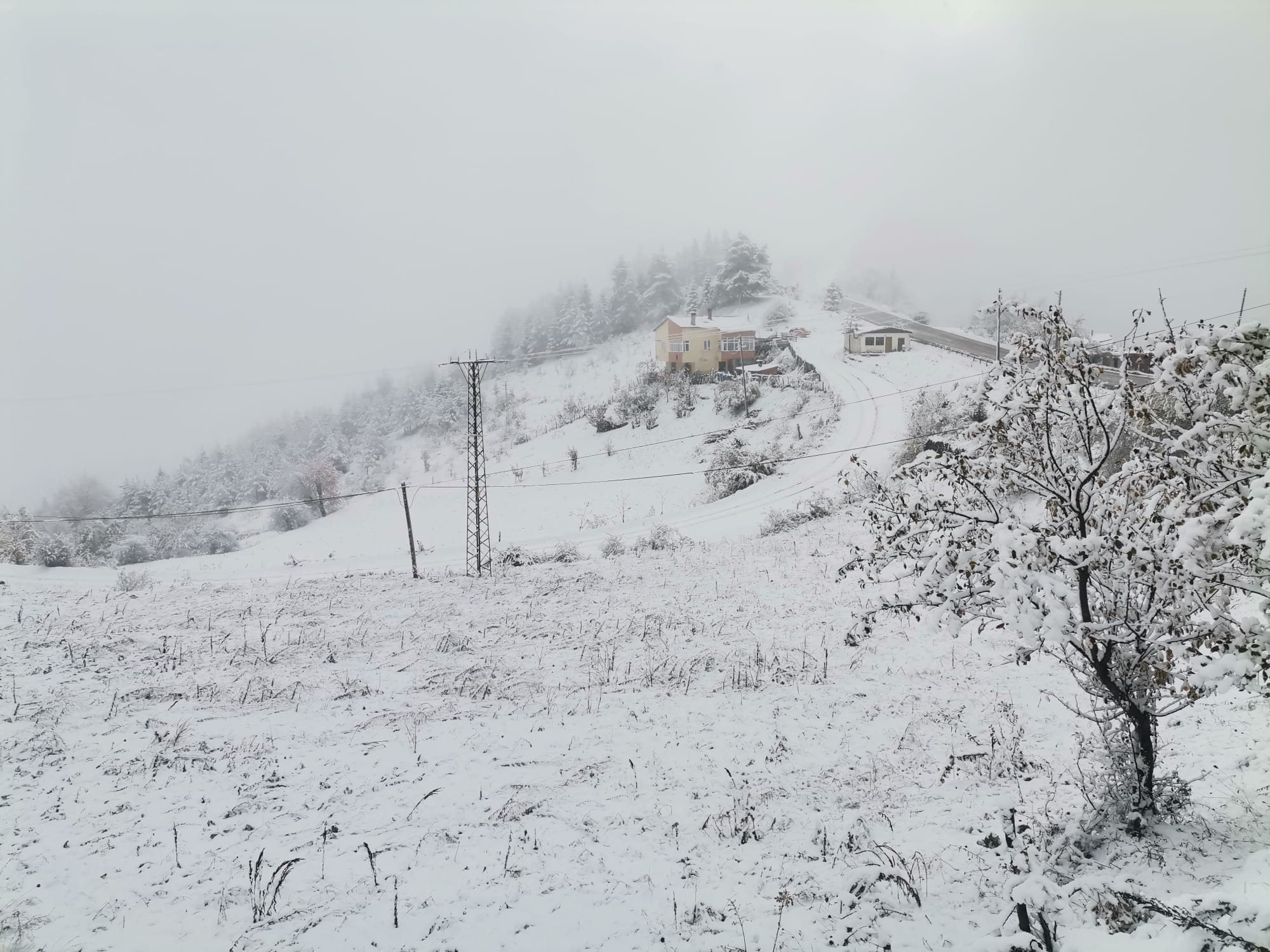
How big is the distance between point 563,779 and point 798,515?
72.1 feet

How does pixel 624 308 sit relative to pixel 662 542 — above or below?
above

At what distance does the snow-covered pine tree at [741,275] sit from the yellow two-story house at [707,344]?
66.8 ft

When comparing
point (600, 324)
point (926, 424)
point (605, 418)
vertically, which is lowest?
point (926, 424)

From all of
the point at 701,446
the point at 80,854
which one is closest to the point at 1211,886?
the point at 80,854

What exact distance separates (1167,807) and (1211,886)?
1.08 m

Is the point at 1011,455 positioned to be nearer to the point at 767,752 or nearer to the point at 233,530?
the point at 767,752

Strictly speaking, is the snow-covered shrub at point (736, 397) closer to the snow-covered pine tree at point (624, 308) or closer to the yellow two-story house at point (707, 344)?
the yellow two-story house at point (707, 344)

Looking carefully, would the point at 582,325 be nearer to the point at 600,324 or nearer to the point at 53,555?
the point at 600,324

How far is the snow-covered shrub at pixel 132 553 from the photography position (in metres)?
46.6

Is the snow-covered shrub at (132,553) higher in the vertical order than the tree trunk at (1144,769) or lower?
lower

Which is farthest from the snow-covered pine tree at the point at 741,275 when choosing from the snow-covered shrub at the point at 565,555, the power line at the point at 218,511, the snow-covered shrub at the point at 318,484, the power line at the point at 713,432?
the snow-covered shrub at the point at 565,555

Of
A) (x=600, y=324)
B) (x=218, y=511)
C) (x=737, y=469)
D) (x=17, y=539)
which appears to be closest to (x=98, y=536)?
(x=17, y=539)

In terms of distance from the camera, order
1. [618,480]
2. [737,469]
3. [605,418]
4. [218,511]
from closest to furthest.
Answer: [218,511] < [737,469] < [618,480] < [605,418]

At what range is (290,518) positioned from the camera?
58.1 m
